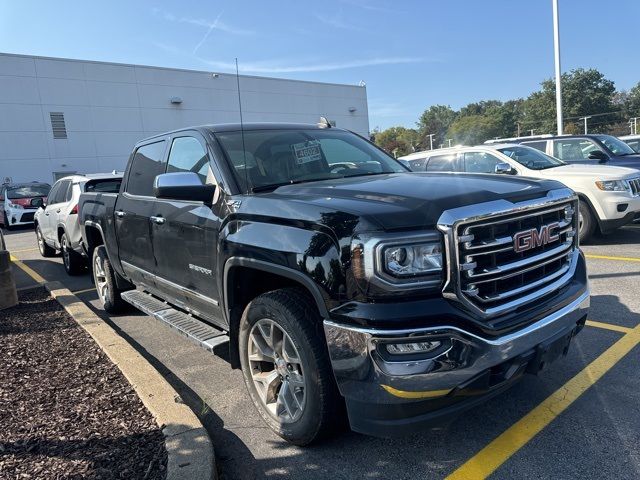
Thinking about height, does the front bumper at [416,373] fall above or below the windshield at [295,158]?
below

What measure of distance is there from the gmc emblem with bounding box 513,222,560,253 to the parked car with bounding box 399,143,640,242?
17.6ft

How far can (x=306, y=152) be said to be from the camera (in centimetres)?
395

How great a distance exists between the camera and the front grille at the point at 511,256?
243 centimetres

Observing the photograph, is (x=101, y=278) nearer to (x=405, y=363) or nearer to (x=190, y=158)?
(x=190, y=158)

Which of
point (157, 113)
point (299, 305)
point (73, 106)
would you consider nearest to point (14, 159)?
point (73, 106)

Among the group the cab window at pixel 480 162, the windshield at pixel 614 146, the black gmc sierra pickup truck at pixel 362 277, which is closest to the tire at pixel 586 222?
the cab window at pixel 480 162

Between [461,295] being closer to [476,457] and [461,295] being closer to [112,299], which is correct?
[476,457]

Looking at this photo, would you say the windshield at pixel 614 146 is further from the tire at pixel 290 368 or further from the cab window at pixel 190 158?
the tire at pixel 290 368

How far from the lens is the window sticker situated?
152 inches

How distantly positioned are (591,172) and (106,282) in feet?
24.8

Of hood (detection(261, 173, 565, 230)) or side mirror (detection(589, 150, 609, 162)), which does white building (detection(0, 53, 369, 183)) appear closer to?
side mirror (detection(589, 150, 609, 162))

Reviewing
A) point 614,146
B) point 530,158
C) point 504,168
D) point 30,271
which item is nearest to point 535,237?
point 504,168

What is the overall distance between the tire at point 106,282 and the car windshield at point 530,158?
277 inches

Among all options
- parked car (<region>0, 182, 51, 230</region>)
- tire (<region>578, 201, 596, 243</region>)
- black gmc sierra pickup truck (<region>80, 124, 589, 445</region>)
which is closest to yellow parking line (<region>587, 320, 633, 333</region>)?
black gmc sierra pickup truck (<region>80, 124, 589, 445</region>)
